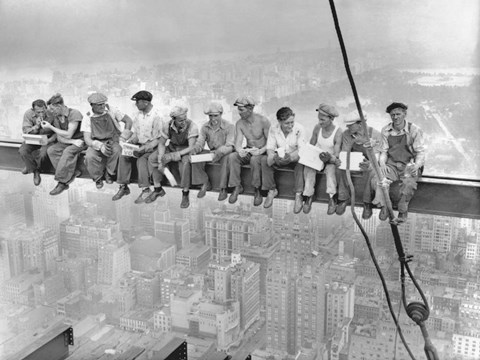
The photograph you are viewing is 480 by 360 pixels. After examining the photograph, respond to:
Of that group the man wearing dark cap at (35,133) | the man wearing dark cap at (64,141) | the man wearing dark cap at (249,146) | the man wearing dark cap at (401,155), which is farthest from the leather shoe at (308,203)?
the man wearing dark cap at (35,133)

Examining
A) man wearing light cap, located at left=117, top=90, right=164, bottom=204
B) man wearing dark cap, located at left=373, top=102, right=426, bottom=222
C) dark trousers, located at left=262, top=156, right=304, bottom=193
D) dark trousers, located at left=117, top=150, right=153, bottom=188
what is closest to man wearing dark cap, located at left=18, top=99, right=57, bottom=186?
dark trousers, located at left=117, top=150, right=153, bottom=188

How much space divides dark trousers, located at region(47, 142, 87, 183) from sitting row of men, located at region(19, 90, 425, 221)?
0.04ft

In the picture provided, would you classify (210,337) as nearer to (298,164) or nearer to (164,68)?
(164,68)

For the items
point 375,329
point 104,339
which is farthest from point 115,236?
point 375,329

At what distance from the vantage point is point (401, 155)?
6133 millimetres

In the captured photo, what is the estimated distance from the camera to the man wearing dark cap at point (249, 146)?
21.4 ft

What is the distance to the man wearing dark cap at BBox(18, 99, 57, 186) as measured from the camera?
763 cm

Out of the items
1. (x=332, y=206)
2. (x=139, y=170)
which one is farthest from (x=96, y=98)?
(x=332, y=206)

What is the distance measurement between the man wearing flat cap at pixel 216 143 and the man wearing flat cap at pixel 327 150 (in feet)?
2.93

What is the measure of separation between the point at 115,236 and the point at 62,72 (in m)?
4.40

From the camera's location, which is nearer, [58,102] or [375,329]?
[58,102]

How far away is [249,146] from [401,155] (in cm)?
163

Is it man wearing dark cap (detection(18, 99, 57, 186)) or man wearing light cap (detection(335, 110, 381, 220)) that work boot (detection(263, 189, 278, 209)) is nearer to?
man wearing light cap (detection(335, 110, 381, 220))

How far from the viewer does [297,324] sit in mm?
11484
